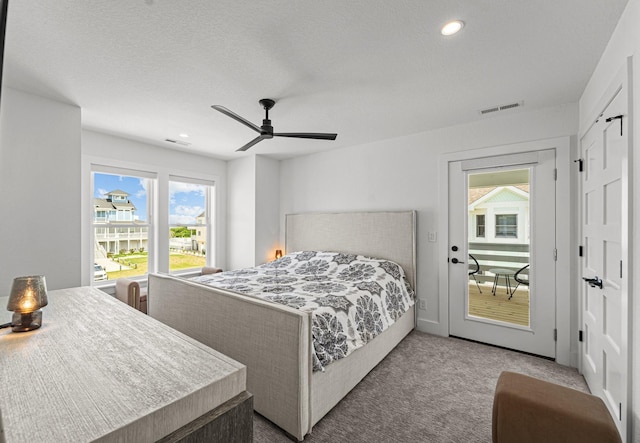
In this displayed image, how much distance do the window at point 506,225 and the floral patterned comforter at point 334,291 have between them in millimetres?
1140

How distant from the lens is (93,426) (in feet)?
2.10

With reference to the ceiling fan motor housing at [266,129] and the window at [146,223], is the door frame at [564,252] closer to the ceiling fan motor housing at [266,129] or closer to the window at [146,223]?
the ceiling fan motor housing at [266,129]

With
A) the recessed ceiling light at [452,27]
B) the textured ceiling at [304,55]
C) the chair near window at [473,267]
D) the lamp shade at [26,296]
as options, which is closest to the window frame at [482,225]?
the chair near window at [473,267]

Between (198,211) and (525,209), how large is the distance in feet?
15.0

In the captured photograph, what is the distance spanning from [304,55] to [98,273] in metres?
3.71

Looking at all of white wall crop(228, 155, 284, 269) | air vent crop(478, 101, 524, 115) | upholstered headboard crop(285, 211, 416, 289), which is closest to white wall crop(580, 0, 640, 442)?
air vent crop(478, 101, 524, 115)

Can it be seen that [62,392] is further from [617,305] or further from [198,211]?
[198,211]

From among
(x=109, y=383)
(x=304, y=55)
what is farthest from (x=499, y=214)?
(x=109, y=383)

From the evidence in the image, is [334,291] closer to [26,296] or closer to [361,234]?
[361,234]

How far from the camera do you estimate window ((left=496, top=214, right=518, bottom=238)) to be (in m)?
3.00

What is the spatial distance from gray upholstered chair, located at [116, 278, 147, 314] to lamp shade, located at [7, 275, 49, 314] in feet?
7.55

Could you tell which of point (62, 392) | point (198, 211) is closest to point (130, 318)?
point (62, 392)

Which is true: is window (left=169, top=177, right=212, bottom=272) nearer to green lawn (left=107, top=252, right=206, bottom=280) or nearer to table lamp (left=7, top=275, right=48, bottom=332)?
green lawn (left=107, top=252, right=206, bottom=280)

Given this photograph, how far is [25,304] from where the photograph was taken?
119 centimetres
